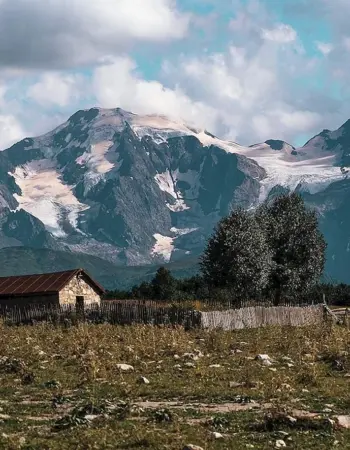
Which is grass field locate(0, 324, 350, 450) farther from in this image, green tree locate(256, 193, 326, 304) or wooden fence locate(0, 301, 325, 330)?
green tree locate(256, 193, 326, 304)

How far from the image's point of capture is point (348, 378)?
2377 cm

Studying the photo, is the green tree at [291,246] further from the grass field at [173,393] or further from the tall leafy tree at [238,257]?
the grass field at [173,393]

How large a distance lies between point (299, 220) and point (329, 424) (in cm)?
7064

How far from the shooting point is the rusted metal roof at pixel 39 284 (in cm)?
6488

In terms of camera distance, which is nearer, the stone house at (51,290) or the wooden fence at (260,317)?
the wooden fence at (260,317)

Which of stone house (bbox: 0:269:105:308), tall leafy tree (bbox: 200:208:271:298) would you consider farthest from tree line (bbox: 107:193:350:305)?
stone house (bbox: 0:269:105:308)

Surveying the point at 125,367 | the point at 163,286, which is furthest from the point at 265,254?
the point at 125,367

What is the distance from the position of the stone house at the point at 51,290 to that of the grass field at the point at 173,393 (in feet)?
91.7

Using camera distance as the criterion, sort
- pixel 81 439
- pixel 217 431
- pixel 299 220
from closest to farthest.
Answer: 1. pixel 81 439
2. pixel 217 431
3. pixel 299 220

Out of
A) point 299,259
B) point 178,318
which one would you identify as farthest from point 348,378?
point 299,259

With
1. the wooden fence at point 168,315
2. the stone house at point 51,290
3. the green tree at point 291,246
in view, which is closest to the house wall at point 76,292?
the stone house at point 51,290

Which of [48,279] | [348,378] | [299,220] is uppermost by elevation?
[299,220]

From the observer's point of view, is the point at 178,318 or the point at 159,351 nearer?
the point at 159,351

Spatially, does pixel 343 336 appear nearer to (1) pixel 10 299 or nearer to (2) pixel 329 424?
(2) pixel 329 424
